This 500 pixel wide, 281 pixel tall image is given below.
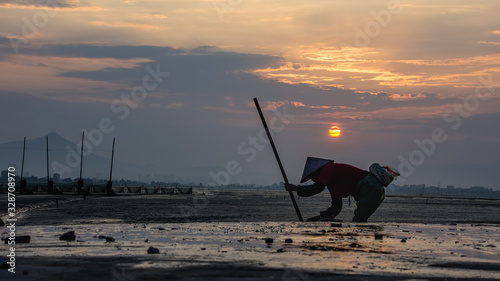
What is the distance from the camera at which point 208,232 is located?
17016 mm

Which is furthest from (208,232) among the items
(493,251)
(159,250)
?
(493,251)

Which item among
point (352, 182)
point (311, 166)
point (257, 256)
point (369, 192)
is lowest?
point (257, 256)

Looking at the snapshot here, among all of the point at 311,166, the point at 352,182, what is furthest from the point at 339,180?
the point at 311,166

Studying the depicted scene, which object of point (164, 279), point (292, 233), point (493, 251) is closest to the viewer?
point (164, 279)

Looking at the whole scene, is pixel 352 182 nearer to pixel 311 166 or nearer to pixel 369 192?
pixel 369 192

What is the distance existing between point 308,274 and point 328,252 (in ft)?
9.55

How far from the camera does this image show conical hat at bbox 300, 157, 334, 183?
20688 millimetres

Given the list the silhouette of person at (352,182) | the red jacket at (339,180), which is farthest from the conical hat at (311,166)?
the red jacket at (339,180)

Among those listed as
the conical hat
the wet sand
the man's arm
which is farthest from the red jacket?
the wet sand

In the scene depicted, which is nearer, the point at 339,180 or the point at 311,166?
the point at 339,180

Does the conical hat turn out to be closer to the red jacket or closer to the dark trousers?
the red jacket

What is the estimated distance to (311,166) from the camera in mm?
20844

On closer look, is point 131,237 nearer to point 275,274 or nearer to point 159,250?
point 159,250

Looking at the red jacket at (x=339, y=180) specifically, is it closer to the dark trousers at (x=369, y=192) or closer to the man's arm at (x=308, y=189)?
the man's arm at (x=308, y=189)
